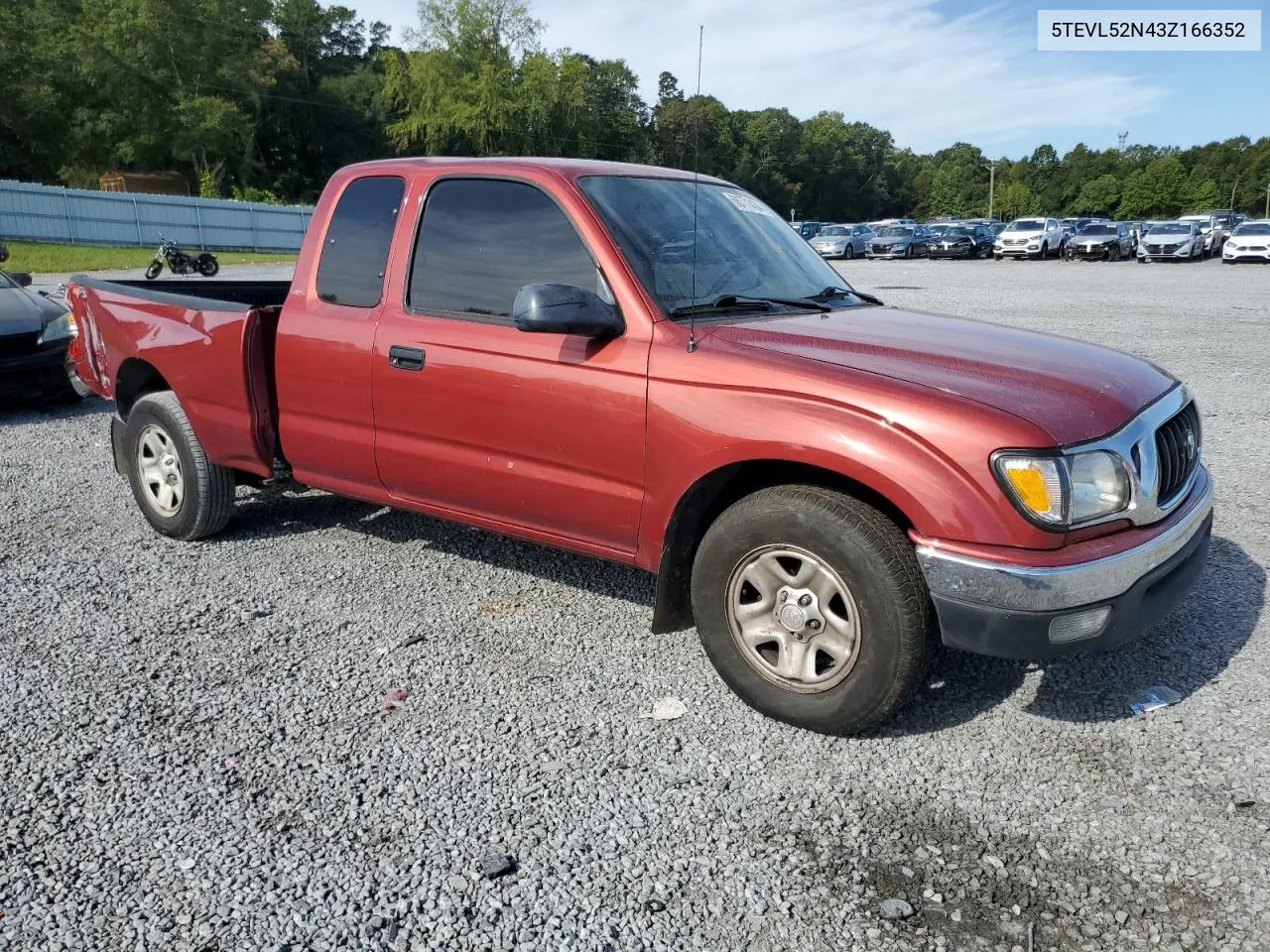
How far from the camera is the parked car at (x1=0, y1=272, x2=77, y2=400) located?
8.18 metres

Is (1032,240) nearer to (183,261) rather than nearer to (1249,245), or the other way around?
(1249,245)

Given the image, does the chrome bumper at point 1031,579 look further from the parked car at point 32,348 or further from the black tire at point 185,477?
the parked car at point 32,348

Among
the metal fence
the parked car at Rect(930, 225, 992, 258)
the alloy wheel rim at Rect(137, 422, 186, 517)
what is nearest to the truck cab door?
the alloy wheel rim at Rect(137, 422, 186, 517)

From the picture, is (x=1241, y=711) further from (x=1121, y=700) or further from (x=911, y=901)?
(x=911, y=901)

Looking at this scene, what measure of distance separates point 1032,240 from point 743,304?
131 feet

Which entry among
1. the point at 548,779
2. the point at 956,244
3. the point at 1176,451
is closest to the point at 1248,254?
the point at 956,244

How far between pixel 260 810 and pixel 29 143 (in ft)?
218

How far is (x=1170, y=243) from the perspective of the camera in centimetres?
3488

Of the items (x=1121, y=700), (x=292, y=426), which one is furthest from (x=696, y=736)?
(x=292, y=426)

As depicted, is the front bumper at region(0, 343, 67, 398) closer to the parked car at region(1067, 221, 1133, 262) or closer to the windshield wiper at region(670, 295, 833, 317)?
the windshield wiper at region(670, 295, 833, 317)

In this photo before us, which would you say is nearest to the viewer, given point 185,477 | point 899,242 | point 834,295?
point 834,295

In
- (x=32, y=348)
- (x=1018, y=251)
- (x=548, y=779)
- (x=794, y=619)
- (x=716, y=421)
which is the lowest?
(x=548, y=779)

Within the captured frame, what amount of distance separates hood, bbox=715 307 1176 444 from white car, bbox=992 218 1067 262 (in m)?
39.4

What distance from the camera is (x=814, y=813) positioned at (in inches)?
113
